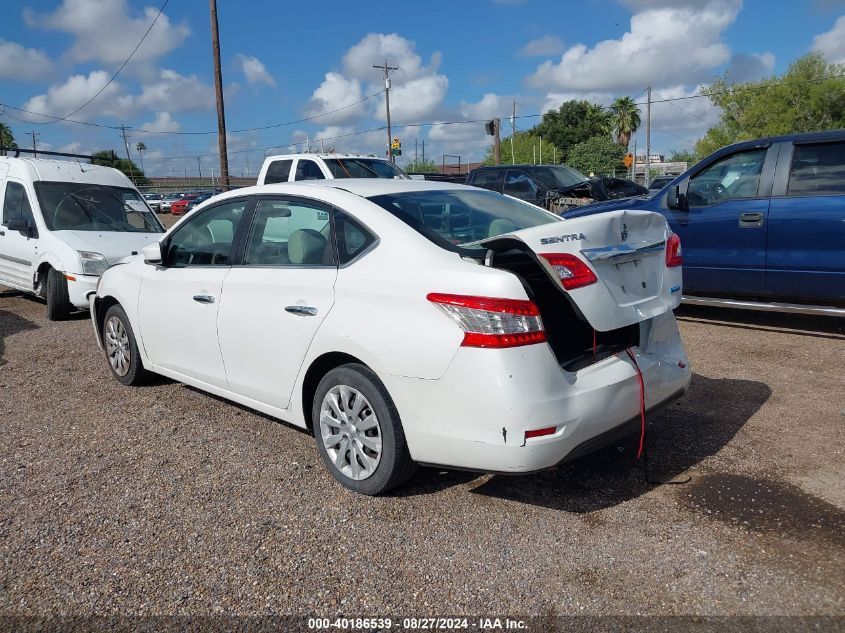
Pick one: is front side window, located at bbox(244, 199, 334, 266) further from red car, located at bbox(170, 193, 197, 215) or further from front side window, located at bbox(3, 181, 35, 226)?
red car, located at bbox(170, 193, 197, 215)

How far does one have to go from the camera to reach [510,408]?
2.99m

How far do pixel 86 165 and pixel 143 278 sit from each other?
6109 millimetres

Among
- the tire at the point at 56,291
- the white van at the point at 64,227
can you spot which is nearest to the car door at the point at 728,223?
the white van at the point at 64,227

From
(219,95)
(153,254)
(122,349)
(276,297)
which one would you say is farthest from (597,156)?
(276,297)

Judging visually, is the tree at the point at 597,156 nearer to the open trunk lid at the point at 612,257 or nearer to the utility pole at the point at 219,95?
the utility pole at the point at 219,95

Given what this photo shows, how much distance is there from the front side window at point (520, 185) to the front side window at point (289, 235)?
11.5 metres

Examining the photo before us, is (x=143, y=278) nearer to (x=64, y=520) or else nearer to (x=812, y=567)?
(x=64, y=520)

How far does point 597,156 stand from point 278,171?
49799 mm

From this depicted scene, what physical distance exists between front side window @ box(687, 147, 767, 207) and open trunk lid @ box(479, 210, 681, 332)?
150 inches

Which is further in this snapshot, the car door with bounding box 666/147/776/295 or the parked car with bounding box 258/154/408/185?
the parked car with bounding box 258/154/408/185

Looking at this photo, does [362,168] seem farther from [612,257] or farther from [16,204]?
[612,257]

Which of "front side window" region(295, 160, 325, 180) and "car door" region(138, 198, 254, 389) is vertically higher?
"front side window" region(295, 160, 325, 180)

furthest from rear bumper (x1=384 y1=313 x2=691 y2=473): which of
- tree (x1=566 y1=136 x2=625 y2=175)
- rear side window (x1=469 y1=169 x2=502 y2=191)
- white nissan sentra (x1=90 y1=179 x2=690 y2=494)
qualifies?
tree (x1=566 y1=136 x2=625 y2=175)

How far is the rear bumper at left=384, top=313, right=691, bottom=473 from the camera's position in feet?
9.85
